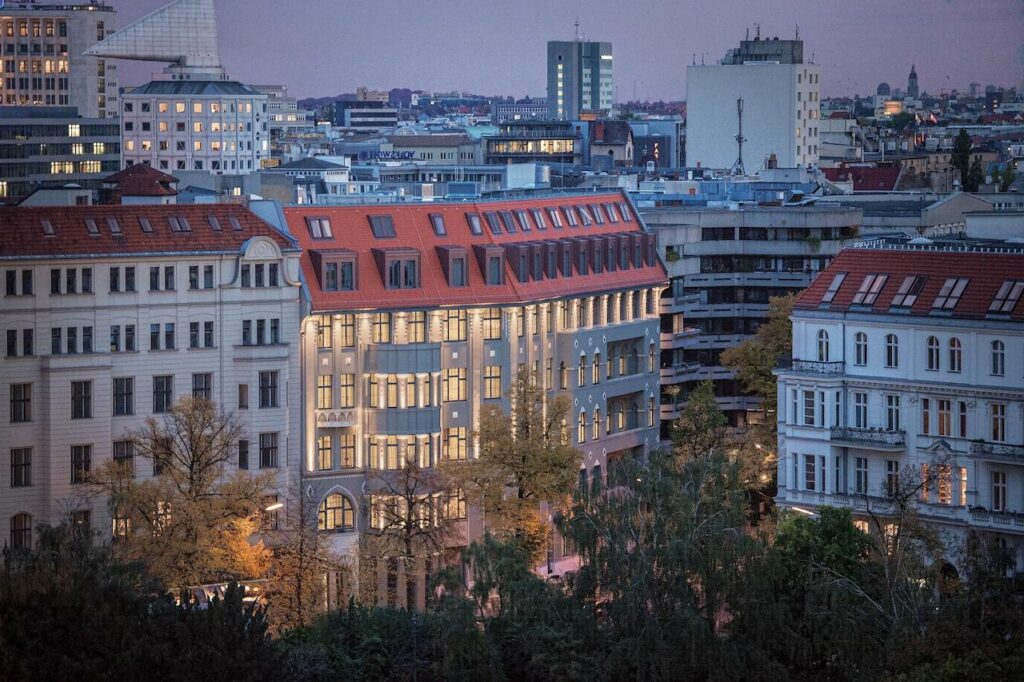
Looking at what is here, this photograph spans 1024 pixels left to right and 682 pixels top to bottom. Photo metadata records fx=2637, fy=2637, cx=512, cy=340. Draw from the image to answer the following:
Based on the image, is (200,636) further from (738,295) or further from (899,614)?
(738,295)

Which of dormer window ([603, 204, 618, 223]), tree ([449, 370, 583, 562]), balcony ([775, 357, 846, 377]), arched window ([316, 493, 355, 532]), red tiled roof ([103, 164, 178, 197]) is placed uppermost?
red tiled roof ([103, 164, 178, 197])

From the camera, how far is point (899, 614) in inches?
3853

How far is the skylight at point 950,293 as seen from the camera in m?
125

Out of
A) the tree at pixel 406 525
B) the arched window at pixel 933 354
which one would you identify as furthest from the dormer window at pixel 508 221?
the arched window at pixel 933 354

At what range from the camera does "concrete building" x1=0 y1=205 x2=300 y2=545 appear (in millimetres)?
121500

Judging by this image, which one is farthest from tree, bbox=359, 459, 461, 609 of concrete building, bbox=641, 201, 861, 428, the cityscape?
concrete building, bbox=641, 201, 861, 428

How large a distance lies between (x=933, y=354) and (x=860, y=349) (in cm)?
434

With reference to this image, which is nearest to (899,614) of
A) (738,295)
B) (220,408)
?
(220,408)

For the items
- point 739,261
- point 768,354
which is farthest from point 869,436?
point 739,261

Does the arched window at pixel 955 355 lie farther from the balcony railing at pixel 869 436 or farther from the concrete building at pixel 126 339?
the concrete building at pixel 126 339

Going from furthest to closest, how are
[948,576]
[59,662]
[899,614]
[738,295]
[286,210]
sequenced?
[738,295] → [286,210] → [948,576] → [899,614] → [59,662]

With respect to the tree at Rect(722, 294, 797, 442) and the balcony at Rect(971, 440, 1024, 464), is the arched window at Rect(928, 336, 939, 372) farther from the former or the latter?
the tree at Rect(722, 294, 797, 442)

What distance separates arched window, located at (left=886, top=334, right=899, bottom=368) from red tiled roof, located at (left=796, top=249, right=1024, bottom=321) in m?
1.32

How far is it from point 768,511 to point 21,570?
176 ft
